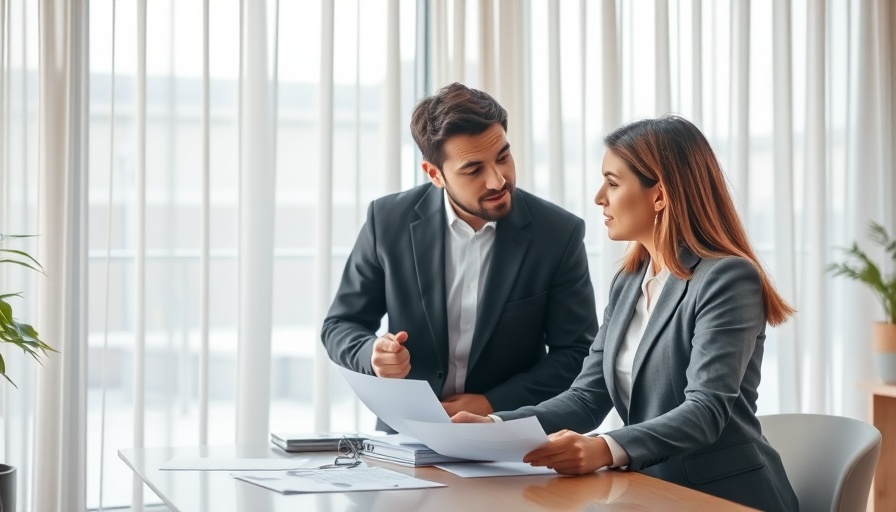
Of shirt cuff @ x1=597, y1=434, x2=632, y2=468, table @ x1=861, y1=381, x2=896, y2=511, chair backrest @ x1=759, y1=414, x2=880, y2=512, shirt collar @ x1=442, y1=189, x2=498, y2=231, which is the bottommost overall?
table @ x1=861, y1=381, x2=896, y2=511

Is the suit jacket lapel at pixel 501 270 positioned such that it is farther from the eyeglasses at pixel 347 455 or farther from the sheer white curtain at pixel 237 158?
the sheer white curtain at pixel 237 158

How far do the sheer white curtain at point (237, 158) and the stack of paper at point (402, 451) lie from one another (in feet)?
5.12

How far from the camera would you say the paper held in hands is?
1741mm

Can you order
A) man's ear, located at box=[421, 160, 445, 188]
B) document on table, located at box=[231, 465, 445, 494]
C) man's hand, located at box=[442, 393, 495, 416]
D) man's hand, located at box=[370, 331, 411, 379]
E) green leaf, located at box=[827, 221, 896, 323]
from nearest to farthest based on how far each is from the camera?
1. document on table, located at box=[231, 465, 445, 494]
2. man's hand, located at box=[370, 331, 411, 379]
3. man's hand, located at box=[442, 393, 495, 416]
4. man's ear, located at box=[421, 160, 445, 188]
5. green leaf, located at box=[827, 221, 896, 323]

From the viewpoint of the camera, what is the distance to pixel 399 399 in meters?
1.92

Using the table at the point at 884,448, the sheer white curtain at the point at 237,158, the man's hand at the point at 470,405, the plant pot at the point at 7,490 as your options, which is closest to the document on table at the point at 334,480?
the man's hand at the point at 470,405

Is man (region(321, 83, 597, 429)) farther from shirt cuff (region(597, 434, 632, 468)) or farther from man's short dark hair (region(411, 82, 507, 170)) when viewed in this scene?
shirt cuff (region(597, 434, 632, 468))

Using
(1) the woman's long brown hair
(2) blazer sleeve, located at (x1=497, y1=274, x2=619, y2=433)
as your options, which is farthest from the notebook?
(1) the woman's long brown hair

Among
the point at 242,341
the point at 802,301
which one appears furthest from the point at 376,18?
the point at 802,301

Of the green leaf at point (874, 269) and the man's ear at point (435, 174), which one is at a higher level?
the man's ear at point (435, 174)

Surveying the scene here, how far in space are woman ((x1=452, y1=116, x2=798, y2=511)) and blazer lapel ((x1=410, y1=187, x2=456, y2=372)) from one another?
1.39ft

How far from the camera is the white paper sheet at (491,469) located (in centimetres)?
187

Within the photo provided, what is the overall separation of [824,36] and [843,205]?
0.77 meters

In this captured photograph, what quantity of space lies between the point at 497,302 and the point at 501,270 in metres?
0.09
